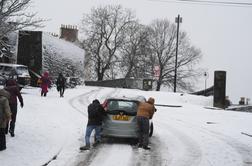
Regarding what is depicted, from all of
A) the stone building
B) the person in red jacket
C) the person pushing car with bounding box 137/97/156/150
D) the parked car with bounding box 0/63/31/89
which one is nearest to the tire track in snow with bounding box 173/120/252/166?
the person pushing car with bounding box 137/97/156/150

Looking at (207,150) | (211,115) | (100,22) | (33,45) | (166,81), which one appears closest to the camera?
(207,150)

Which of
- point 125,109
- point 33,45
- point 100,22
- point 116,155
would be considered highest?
point 100,22

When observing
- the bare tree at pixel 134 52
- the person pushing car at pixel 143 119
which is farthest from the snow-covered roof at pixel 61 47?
the person pushing car at pixel 143 119

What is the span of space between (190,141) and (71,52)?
110ft

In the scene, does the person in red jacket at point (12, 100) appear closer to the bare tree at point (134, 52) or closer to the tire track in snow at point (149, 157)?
the tire track in snow at point (149, 157)

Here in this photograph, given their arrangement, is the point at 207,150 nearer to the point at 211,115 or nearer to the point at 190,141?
the point at 190,141

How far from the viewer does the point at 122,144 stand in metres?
16.7

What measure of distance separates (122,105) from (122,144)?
130 cm

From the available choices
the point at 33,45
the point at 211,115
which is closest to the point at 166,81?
the point at 33,45

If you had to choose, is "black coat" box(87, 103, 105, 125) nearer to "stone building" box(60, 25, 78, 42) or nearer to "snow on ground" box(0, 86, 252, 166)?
"snow on ground" box(0, 86, 252, 166)

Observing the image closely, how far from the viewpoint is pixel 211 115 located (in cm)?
2894

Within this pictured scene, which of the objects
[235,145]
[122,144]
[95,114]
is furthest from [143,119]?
[235,145]

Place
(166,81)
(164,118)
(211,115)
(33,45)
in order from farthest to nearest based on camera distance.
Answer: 1. (166,81)
2. (33,45)
3. (211,115)
4. (164,118)

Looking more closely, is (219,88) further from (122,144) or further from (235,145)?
(122,144)
